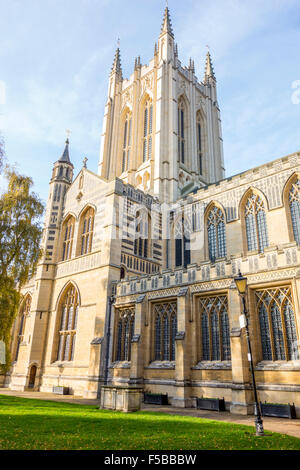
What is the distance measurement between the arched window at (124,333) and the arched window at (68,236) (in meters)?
9.05

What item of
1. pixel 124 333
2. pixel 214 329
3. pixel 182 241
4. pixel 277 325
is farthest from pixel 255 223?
pixel 124 333

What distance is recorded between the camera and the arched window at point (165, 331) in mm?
19281

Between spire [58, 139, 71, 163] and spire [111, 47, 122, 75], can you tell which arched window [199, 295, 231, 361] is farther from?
spire [111, 47, 122, 75]

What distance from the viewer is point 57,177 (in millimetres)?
32750

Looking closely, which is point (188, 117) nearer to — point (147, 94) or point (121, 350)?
point (147, 94)

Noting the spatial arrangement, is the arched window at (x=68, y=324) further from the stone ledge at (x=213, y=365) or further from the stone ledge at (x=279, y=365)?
the stone ledge at (x=279, y=365)

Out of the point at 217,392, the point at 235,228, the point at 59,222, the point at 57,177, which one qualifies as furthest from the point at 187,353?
the point at 57,177

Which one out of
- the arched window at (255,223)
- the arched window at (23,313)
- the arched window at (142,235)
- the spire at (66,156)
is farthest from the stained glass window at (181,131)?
the arched window at (23,313)

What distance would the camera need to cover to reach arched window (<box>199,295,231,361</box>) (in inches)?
668

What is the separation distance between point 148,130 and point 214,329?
99.6 ft

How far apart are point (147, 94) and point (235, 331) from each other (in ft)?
120

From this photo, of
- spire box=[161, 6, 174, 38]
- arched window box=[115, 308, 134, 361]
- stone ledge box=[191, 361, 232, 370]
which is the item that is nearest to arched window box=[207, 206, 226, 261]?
arched window box=[115, 308, 134, 361]

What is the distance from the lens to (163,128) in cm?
3894

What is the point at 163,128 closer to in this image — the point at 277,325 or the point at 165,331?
the point at 165,331
